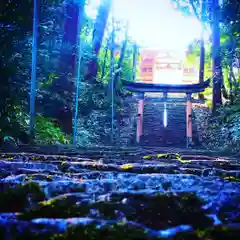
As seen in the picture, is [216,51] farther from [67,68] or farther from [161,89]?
[67,68]

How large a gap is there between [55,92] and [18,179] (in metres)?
8.98

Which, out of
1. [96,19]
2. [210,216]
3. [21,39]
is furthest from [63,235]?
[96,19]

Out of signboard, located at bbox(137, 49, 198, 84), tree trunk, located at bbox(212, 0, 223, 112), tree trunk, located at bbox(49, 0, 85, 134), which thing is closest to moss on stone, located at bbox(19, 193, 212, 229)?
tree trunk, located at bbox(49, 0, 85, 134)

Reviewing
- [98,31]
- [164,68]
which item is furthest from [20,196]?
[164,68]

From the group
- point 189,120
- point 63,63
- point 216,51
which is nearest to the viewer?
point 63,63

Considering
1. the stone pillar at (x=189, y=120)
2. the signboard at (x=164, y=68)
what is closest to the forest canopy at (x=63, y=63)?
the stone pillar at (x=189, y=120)

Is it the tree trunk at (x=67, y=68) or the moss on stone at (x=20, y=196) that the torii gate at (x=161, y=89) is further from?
the moss on stone at (x=20, y=196)

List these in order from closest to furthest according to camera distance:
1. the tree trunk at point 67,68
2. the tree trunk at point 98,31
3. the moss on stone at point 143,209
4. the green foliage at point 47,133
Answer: the moss on stone at point 143,209 → the green foliage at point 47,133 → the tree trunk at point 67,68 → the tree trunk at point 98,31

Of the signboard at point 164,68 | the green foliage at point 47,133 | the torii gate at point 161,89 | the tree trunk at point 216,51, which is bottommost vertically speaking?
the green foliage at point 47,133

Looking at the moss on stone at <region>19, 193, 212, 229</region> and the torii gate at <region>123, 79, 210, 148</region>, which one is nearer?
the moss on stone at <region>19, 193, 212, 229</region>

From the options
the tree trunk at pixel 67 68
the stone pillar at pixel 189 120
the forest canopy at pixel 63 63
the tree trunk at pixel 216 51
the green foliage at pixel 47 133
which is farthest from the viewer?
the tree trunk at pixel 216 51

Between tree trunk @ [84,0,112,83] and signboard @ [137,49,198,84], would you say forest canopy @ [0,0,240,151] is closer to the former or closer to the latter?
tree trunk @ [84,0,112,83]

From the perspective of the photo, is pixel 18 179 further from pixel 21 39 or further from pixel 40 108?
pixel 40 108

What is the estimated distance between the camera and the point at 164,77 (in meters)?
41.7
